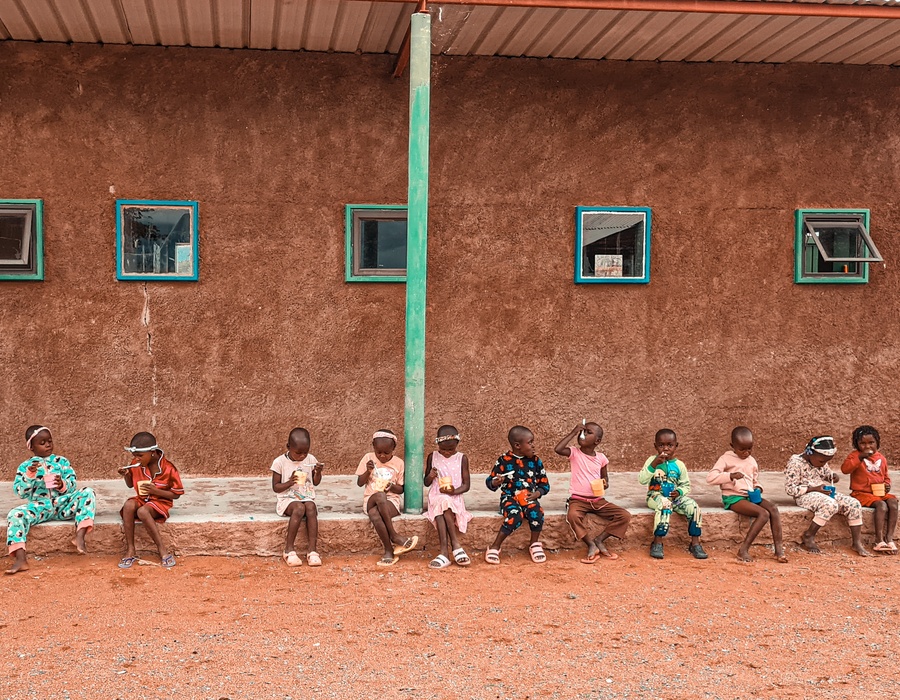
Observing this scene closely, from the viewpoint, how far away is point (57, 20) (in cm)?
682

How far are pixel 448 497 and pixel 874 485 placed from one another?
3.10m

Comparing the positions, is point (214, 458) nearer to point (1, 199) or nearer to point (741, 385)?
point (1, 199)

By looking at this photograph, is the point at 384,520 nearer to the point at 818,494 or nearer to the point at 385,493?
the point at 385,493

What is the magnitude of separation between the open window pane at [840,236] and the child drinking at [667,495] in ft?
9.78

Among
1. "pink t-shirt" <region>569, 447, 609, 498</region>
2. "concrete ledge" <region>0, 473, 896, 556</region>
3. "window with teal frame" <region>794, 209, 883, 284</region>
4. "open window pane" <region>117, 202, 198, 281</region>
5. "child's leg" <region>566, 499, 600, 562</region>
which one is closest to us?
"concrete ledge" <region>0, 473, 896, 556</region>

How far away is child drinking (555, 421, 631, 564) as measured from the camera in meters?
6.23

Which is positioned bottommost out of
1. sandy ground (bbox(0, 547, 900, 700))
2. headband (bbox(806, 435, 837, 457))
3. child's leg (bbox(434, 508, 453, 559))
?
sandy ground (bbox(0, 547, 900, 700))

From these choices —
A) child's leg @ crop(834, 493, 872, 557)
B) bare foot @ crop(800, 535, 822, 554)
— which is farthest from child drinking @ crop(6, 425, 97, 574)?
child's leg @ crop(834, 493, 872, 557)

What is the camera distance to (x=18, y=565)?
5648mm

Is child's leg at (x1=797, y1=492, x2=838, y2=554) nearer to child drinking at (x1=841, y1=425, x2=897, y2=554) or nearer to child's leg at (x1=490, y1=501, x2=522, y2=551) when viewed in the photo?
child drinking at (x1=841, y1=425, x2=897, y2=554)

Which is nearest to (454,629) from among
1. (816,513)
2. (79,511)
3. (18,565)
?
(79,511)

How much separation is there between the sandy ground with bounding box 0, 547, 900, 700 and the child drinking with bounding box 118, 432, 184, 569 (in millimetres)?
163

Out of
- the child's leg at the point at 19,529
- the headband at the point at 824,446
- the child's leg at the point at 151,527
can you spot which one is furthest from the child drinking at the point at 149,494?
the headband at the point at 824,446

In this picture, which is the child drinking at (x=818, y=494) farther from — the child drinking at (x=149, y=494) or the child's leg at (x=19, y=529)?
the child's leg at (x=19, y=529)
